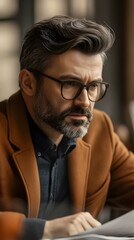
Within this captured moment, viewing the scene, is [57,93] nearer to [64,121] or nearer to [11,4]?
[64,121]

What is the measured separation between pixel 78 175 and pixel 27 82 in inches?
10.5

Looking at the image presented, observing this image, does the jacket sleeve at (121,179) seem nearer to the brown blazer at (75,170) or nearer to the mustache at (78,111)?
the brown blazer at (75,170)

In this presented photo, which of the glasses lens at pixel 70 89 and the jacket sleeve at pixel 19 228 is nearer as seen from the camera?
the jacket sleeve at pixel 19 228

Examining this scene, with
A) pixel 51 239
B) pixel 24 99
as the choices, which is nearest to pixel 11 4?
pixel 24 99

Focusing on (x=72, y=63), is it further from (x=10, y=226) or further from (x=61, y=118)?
(x=10, y=226)

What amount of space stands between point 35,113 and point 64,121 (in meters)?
0.09

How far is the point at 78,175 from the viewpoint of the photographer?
121 cm

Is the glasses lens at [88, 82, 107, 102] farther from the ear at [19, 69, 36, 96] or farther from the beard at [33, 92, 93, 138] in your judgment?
the ear at [19, 69, 36, 96]

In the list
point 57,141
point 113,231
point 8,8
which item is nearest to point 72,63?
point 57,141

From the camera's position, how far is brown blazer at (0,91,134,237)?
111cm

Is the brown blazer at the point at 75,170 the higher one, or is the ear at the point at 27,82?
the ear at the point at 27,82

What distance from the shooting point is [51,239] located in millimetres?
930

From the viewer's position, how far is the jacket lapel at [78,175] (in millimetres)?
1205

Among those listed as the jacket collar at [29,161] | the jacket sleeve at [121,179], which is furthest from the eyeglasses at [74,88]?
the jacket sleeve at [121,179]
